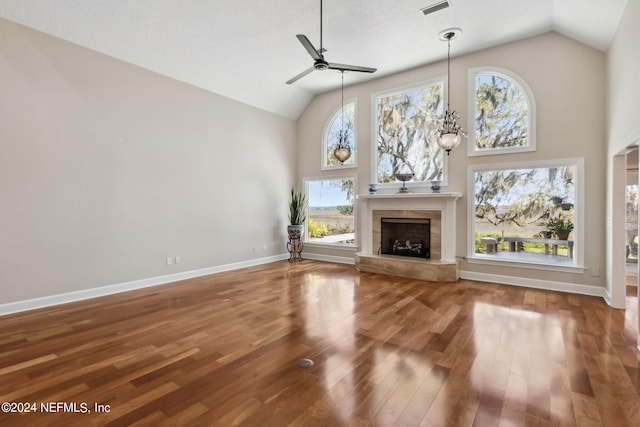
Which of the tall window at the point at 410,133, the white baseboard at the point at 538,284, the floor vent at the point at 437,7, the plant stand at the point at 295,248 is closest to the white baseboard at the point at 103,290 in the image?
the plant stand at the point at 295,248

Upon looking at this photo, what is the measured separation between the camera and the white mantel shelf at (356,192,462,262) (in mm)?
5598

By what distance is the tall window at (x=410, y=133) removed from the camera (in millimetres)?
6008

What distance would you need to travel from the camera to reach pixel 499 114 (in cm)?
532

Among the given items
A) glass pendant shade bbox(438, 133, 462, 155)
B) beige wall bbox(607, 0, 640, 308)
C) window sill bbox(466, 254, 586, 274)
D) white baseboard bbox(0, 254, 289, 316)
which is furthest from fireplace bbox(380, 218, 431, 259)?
white baseboard bbox(0, 254, 289, 316)

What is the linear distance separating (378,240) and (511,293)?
264 cm

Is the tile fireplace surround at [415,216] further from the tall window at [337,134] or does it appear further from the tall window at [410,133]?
the tall window at [337,134]

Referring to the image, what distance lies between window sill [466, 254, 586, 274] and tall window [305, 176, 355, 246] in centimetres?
267

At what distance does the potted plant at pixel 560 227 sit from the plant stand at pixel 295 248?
16.6ft

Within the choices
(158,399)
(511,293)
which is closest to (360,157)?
(511,293)

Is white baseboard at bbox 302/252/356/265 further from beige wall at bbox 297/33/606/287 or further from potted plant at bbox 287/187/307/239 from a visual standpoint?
beige wall at bbox 297/33/606/287

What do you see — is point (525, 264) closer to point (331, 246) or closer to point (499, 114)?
point (499, 114)

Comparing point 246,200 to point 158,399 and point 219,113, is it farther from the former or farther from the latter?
point 158,399

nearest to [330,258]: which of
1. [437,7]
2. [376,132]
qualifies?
[376,132]

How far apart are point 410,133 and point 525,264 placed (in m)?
3.28
